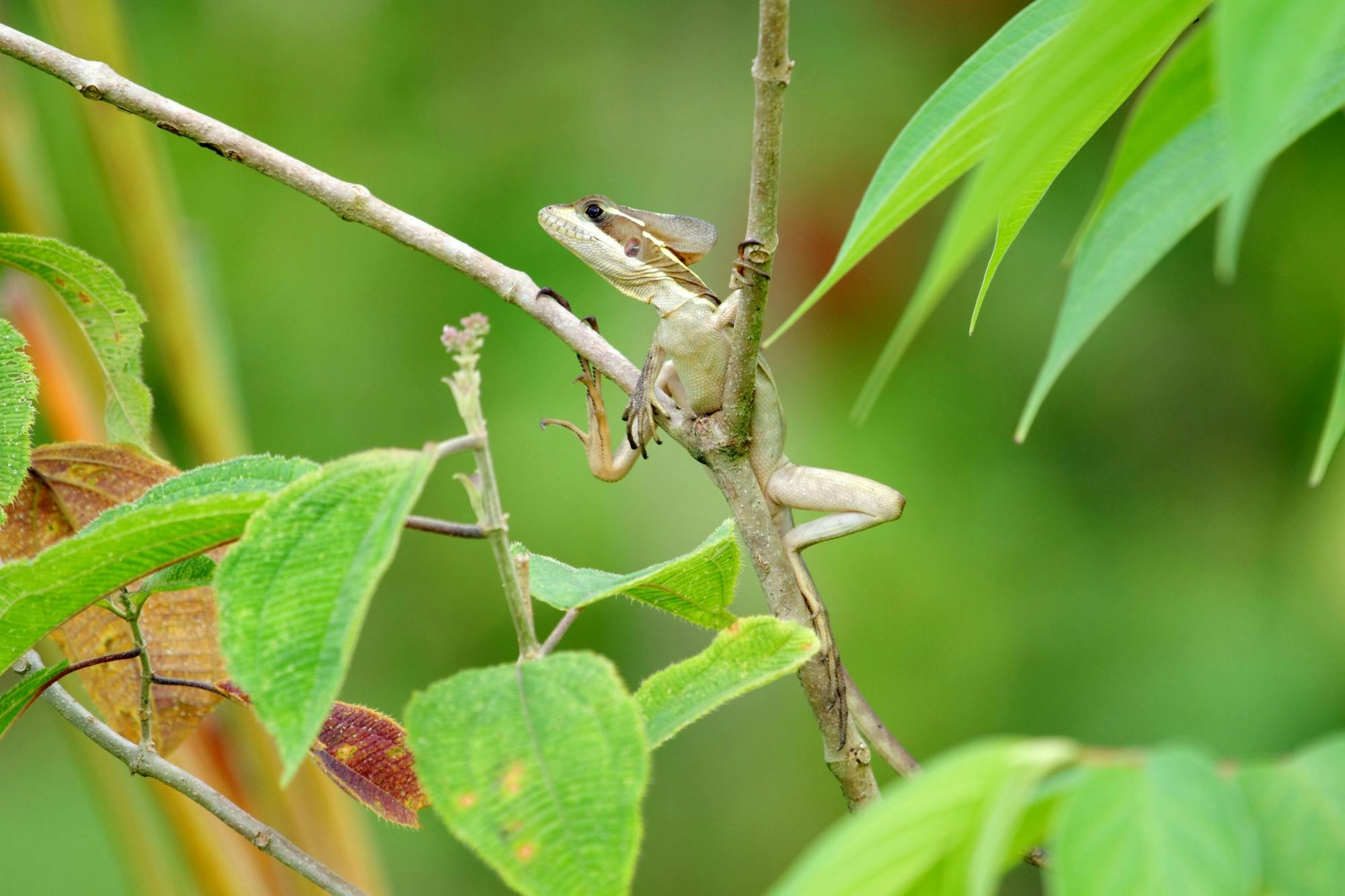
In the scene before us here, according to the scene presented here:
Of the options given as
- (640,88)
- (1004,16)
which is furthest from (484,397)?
(1004,16)

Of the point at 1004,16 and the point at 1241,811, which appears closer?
the point at 1241,811

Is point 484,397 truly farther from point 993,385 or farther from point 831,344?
point 993,385

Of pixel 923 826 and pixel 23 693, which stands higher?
pixel 23 693

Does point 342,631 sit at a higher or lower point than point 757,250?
lower

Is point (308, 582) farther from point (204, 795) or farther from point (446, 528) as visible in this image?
point (204, 795)

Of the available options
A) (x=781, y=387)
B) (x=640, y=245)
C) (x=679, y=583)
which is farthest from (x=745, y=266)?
(x=781, y=387)

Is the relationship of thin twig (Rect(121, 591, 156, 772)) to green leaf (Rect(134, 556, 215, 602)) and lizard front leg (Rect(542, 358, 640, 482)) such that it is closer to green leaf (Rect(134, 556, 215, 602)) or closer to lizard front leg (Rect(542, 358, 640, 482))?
green leaf (Rect(134, 556, 215, 602))
